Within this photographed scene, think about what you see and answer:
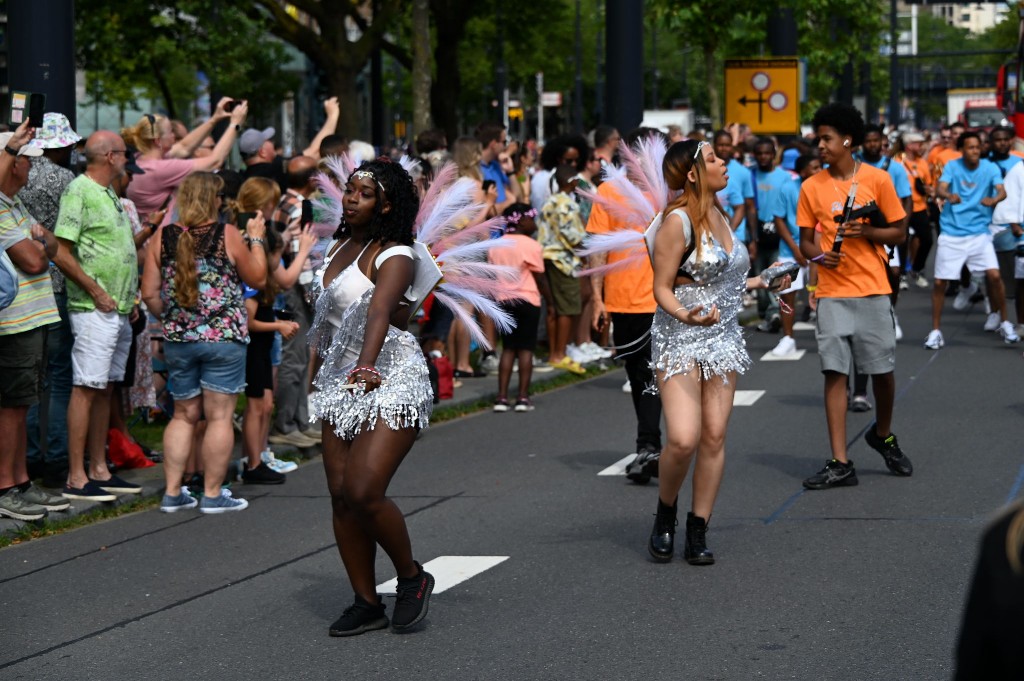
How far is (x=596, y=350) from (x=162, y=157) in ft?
17.4

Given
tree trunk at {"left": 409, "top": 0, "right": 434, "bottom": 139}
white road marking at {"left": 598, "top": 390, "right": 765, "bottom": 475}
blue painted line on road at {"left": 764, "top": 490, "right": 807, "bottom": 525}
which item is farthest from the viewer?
tree trunk at {"left": 409, "top": 0, "right": 434, "bottom": 139}

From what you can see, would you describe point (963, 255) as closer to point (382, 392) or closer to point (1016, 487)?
point (1016, 487)

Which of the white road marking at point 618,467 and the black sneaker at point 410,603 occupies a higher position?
the black sneaker at point 410,603

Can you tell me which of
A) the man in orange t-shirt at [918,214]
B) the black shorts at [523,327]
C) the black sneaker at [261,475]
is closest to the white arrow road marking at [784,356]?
the man in orange t-shirt at [918,214]

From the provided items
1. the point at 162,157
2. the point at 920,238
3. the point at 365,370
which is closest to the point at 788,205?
the point at 920,238

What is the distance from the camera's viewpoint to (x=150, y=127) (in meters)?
10.3

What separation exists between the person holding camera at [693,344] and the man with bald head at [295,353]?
3789 millimetres

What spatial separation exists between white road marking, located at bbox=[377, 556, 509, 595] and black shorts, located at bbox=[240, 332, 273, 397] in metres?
2.44

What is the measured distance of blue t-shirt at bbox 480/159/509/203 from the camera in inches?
557

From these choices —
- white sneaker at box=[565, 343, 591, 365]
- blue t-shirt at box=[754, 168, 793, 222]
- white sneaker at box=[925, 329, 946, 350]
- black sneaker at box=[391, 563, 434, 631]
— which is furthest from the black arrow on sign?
black sneaker at box=[391, 563, 434, 631]

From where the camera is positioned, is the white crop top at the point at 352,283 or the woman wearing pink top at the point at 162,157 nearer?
the white crop top at the point at 352,283

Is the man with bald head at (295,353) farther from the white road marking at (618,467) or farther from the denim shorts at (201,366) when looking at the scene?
the white road marking at (618,467)

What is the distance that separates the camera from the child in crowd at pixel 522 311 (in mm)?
11891

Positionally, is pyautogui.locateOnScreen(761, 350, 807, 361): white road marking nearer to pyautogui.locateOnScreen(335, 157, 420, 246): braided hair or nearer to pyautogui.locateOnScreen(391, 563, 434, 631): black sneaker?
pyautogui.locateOnScreen(391, 563, 434, 631): black sneaker
